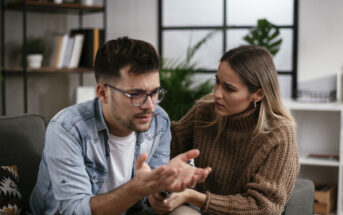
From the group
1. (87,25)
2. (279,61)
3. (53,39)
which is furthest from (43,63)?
(279,61)

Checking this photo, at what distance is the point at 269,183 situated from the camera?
1752 mm

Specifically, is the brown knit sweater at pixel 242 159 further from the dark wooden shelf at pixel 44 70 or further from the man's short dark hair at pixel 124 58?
the dark wooden shelf at pixel 44 70

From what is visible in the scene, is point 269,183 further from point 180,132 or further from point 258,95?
point 180,132

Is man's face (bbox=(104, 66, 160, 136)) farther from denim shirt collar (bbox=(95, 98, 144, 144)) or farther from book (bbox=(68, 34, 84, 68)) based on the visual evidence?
book (bbox=(68, 34, 84, 68))

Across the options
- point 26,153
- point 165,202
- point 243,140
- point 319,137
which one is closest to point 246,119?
point 243,140

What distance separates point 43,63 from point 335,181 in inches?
103

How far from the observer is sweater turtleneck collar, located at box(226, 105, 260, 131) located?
1.92 meters

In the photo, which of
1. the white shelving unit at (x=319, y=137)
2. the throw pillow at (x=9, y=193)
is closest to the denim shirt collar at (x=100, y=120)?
the throw pillow at (x=9, y=193)

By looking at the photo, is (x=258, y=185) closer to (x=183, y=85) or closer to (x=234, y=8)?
(x=183, y=85)

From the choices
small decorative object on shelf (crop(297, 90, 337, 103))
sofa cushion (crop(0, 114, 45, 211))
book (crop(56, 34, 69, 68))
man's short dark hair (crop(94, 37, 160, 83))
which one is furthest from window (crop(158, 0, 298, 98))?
man's short dark hair (crop(94, 37, 160, 83))

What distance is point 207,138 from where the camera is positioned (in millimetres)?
2029

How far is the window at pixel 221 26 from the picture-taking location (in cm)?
387

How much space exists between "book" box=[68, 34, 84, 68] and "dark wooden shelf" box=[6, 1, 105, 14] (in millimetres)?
236

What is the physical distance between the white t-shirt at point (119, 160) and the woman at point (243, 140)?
0.51 ft
